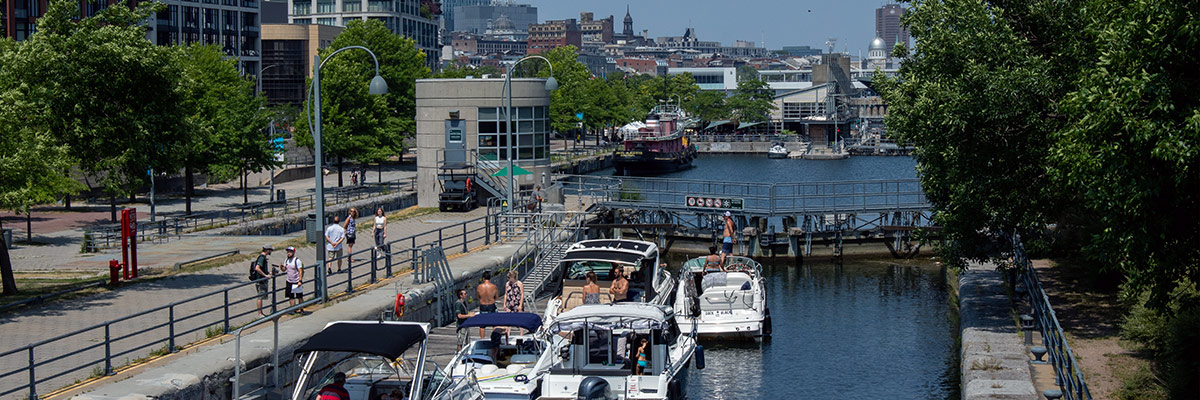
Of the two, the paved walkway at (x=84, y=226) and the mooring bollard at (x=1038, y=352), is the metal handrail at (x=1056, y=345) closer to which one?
the mooring bollard at (x=1038, y=352)

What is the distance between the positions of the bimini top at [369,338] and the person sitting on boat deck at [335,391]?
0.47m

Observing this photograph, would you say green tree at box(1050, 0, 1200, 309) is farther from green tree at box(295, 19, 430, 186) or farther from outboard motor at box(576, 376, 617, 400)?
green tree at box(295, 19, 430, 186)

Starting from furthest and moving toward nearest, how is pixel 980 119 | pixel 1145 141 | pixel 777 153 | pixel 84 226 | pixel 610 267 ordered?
1. pixel 777 153
2. pixel 84 226
3. pixel 610 267
4. pixel 980 119
5. pixel 1145 141

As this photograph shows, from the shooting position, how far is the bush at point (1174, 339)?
20672mm

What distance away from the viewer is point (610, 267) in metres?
32.2

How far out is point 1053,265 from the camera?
37.9m

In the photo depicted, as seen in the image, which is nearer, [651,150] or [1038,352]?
[1038,352]

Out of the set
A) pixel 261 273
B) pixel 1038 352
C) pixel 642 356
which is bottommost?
pixel 1038 352

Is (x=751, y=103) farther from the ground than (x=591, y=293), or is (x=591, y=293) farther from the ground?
(x=751, y=103)

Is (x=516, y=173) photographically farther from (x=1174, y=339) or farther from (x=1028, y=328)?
(x=1174, y=339)

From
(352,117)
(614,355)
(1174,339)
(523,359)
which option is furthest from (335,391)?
(352,117)

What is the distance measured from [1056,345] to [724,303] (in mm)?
12316

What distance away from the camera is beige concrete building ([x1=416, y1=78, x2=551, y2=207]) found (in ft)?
172

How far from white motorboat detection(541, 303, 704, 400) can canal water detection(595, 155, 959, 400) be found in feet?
16.3
